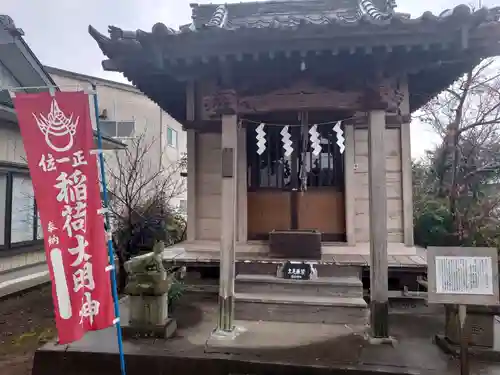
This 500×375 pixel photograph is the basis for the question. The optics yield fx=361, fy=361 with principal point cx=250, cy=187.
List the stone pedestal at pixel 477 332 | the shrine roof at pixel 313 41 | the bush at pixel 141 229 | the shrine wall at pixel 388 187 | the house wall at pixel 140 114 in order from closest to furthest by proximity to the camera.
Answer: the shrine roof at pixel 313 41 → the stone pedestal at pixel 477 332 → the shrine wall at pixel 388 187 → the bush at pixel 141 229 → the house wall at pixel 140 114

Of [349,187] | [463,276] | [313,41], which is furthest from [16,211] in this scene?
[463,276]

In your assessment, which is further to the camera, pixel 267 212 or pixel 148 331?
pixel 267 212

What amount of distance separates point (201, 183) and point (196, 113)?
1448 millimetres

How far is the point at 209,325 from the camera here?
18.6 ft

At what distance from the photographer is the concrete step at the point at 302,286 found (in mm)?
5973

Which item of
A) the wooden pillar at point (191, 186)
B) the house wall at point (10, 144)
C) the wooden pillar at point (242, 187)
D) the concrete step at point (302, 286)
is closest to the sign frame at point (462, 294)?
the concrete step at point (302, 286)

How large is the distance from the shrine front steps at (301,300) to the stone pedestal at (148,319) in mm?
1311

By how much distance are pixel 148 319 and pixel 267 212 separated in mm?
Result: 3331

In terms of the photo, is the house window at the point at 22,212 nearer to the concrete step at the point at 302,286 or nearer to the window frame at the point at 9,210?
the window frame at the point at 9,210

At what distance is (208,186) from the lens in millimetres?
7547

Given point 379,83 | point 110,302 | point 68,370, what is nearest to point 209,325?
point 68,370

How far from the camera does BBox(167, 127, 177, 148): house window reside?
20203 mm

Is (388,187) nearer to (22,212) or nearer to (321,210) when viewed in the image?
(321,210)

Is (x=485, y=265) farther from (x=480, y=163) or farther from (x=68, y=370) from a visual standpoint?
(x=480, y=163)
